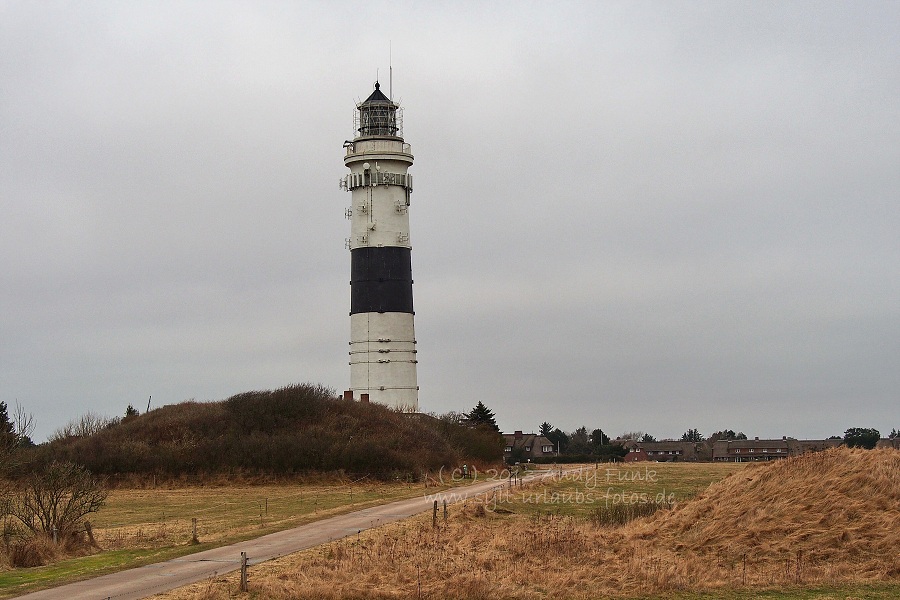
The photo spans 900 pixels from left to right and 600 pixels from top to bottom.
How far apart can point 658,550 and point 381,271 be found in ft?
145

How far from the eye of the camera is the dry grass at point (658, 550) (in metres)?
22.5

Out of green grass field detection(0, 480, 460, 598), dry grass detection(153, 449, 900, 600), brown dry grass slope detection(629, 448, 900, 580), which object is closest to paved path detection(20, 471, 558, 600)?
green grass field detection(0, 480, 460, 598)

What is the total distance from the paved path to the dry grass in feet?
3.19

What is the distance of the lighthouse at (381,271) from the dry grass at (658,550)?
118 ft

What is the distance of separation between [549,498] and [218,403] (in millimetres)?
34211

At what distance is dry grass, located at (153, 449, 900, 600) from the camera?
22516 mm

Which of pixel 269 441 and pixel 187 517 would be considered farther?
pixel 269 441

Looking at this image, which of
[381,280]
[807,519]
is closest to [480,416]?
[381,280]

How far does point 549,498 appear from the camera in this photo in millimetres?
43719

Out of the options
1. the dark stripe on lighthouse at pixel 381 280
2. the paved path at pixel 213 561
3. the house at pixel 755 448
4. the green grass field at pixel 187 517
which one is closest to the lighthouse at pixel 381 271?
the dark stripe on lighthouse at pixel 381 280

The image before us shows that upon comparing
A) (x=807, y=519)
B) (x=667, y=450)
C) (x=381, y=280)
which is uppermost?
(x=381, y=280)

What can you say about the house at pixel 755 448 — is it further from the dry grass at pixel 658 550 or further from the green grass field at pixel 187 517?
the dry grass at pixel 658 550

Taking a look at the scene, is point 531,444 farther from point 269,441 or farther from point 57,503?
point 57,503

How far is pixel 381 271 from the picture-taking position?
69625 mm
